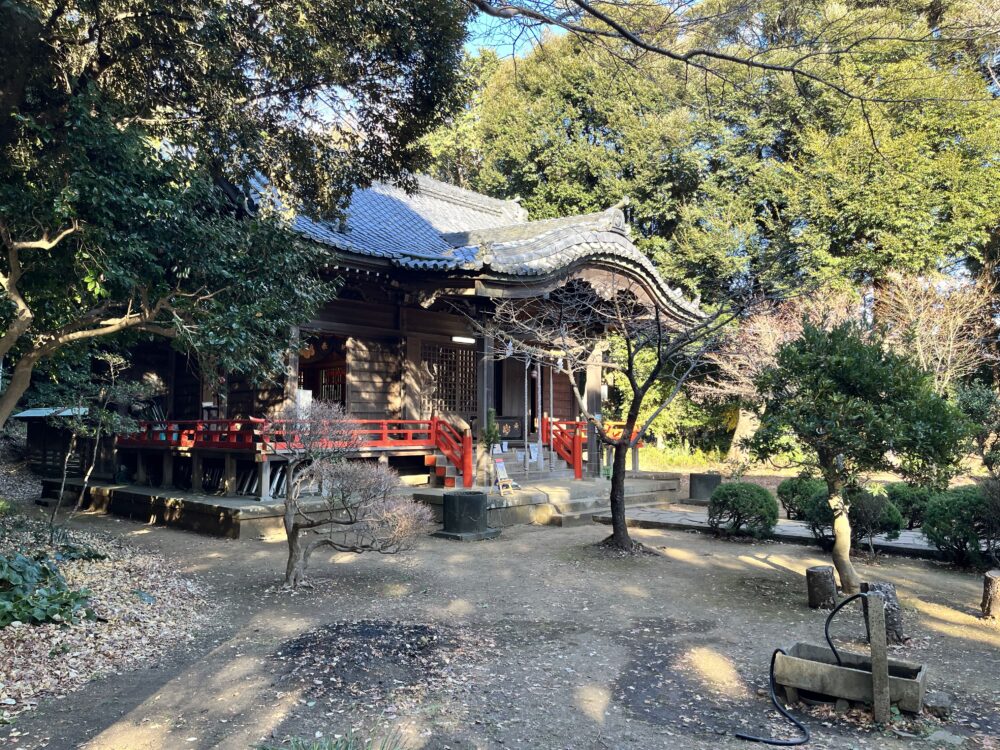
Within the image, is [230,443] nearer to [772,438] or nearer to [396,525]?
[396,525]

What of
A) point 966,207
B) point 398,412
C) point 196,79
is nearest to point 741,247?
point 966,207

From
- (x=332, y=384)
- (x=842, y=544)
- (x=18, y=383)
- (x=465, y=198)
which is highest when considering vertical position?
(x=465, y=198)

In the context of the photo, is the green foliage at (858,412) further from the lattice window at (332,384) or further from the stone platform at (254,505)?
the lattice window at (332,384)

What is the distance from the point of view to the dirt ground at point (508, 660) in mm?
3896

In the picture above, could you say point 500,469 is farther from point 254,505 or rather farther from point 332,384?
point 332,384

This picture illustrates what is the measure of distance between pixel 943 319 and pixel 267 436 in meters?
15.3

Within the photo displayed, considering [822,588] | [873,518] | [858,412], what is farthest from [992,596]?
[873,518]

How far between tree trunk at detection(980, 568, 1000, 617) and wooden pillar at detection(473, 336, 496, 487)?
779 cm

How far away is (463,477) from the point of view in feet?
40.8

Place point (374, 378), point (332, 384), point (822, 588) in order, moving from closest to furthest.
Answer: point (822, 588), point (374, 378), point (332, 384)

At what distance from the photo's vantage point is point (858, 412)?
607 cm

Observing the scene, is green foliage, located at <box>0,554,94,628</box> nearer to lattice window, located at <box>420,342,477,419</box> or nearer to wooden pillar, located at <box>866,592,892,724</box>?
wooden pillar, located at <box>866,592,892,724</box>

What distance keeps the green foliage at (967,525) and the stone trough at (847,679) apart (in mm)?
4309

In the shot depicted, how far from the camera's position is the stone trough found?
410 centimetres
